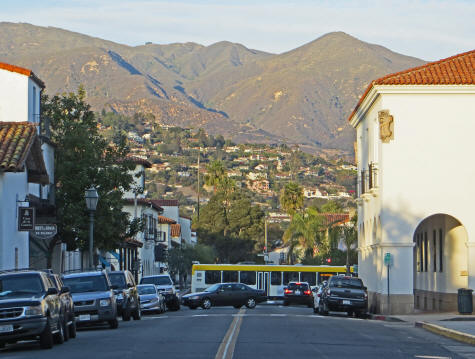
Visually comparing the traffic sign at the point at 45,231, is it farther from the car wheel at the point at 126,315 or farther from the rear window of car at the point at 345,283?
the rear window of car at the point at 345,283

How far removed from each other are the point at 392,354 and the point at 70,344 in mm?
7266

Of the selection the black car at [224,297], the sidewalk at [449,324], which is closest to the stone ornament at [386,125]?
the sidewalk at [449,324]

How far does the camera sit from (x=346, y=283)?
139 ft

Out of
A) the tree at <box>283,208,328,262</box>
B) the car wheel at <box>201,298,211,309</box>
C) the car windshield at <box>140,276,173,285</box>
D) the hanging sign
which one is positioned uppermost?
the tree at <box>283,208,328,262</box>

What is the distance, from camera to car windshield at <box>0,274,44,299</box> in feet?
68.3

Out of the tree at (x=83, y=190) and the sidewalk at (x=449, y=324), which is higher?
the tree at (x=83, y=190)

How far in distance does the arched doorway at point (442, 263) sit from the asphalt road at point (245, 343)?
1452cm

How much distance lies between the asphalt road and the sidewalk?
47cm

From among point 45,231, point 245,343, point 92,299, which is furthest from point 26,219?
point 245,343

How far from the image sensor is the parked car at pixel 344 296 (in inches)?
1633

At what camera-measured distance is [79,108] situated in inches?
2068

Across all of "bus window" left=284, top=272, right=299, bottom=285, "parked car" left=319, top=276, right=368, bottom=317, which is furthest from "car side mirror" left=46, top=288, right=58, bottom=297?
"bus window" left=284, top=272, right=299, bottom=285

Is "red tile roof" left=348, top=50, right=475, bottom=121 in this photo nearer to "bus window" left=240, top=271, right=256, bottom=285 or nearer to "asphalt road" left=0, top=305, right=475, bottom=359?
"asphalt road" left=0, top=305, right=475, bottom=359

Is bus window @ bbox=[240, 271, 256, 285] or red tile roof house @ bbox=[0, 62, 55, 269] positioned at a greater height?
red tile roof house @ bbox=[0, 62, 55, 269]
